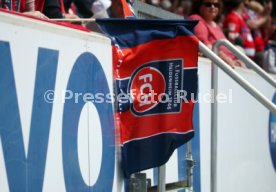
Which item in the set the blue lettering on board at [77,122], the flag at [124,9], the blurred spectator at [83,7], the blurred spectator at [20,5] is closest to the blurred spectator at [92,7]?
the blurred spectator at [83,7]

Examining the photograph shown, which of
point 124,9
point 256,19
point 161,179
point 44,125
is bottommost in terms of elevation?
point 161,179

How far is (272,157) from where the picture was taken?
20.1 feet

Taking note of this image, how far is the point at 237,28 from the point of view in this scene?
333 inches

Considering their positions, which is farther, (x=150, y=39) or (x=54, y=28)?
(x=150, y=39)

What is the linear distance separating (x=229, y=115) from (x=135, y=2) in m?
1.26

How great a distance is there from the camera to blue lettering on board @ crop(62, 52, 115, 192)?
10.8 feet

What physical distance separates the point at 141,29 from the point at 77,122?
708 mm

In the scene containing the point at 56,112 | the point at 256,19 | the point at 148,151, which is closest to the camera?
the point at 56,112

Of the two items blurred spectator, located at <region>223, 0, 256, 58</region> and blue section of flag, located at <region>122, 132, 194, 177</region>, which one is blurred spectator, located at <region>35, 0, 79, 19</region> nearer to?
blue section of flag, located at <region>122, 132, 194, 177</region>

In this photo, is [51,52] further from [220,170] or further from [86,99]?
[220,170]

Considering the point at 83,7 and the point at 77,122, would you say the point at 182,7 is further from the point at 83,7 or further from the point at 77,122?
the point at 77,122

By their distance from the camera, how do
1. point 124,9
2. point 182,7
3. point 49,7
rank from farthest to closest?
point 182,7 < point 124,9 < point 49,7

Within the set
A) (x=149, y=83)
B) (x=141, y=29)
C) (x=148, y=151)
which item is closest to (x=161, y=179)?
(x=148, y=151)

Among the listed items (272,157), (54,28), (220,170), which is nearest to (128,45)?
(54,28)
